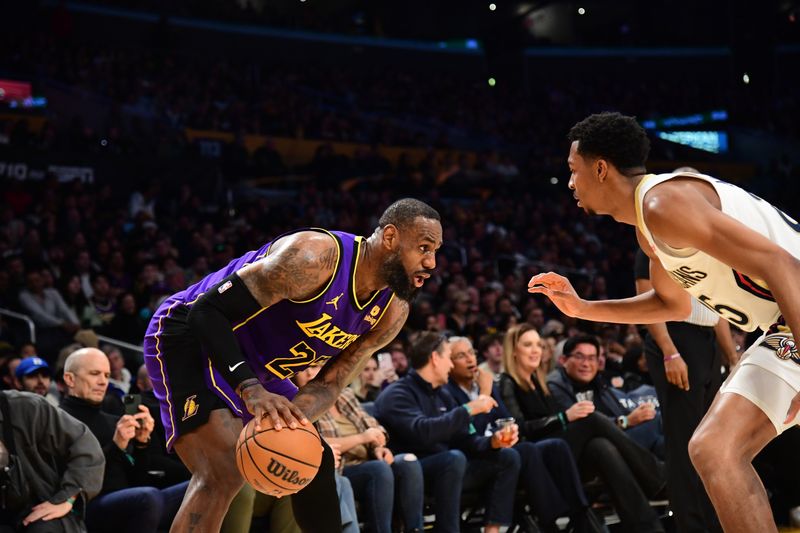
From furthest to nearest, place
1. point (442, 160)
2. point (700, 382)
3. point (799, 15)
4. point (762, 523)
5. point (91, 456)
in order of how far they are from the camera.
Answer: point (799, 15), point (442, 160), point (700, 382), point (91, 456), point (762, 523)

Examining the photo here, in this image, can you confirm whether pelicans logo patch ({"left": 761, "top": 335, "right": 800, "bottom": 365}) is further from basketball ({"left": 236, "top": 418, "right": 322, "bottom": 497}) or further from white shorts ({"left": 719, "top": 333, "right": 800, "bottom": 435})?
basketball ({"left": 236, "top": 418, "right": 322, "bottom": 497})

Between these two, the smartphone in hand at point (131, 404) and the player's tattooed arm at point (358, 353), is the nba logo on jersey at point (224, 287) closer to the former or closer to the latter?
the player's tattooed arm at point (358, 353)

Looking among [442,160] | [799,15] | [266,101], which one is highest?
[799,15]

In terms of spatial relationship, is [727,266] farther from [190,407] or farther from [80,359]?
[80,359]

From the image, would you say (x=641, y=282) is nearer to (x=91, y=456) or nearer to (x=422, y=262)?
(x=422, y=262)

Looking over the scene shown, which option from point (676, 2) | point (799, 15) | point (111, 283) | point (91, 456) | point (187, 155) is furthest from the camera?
point (676, 2)

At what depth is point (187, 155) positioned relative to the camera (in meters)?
14.7

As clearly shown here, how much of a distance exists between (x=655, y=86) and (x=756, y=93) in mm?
A: 2776

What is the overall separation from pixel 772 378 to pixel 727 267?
0.42 metres

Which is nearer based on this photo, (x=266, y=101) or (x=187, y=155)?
(x=187, y=155)

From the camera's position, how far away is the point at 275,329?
3.92 meters

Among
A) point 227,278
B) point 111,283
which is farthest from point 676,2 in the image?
point 227,278

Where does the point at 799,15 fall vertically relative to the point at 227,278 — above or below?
above

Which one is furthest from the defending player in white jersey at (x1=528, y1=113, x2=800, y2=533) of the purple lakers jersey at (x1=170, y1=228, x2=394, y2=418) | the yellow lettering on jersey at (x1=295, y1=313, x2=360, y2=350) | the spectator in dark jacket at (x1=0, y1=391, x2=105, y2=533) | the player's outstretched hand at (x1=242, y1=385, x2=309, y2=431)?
the spectator in dark jacket at (x1=0, y1=391, x2=105, y2=533)
